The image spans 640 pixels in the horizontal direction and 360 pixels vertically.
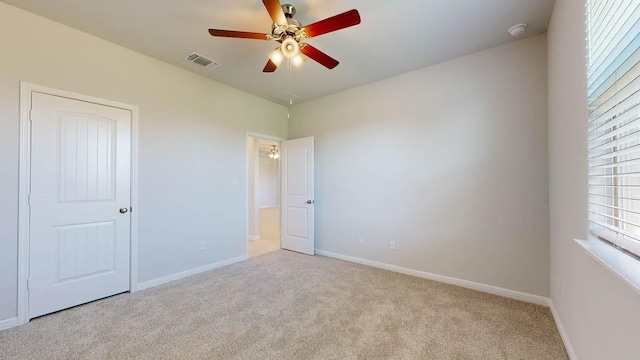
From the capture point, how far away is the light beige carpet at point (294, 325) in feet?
6.07

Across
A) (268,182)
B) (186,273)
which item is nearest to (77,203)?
(186,273)

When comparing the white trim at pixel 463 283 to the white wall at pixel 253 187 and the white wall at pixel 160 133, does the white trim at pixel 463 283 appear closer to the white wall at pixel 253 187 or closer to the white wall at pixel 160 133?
the white wall at pixel 160 133

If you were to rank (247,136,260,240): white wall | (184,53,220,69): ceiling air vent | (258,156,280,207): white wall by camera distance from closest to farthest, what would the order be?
(184,53,220,69): ceiling air vent
(247,136,260,240): white wall
(258,156,280,207): white wall

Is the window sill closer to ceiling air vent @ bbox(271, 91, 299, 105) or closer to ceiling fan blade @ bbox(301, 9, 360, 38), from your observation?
ceiling fan blade @ bbox(301, 9, 360, 38)

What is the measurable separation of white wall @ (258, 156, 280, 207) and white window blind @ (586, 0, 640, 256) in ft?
34.7

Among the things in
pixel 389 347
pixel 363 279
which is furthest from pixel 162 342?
pixel 363 279

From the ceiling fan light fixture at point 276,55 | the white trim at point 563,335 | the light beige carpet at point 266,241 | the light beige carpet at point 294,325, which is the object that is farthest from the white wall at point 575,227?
the light beige carpet at point 266,241

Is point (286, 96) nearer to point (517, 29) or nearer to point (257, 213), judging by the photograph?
point (257, 213)

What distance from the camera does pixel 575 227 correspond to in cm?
173

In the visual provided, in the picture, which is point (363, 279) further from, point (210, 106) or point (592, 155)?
point (210, 106)

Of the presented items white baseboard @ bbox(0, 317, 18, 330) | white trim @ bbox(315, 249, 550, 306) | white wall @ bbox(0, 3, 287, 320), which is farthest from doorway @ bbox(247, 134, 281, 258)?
white baseboard @ bbox(0, 317, 18, 330)

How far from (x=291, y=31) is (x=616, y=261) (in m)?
2.37

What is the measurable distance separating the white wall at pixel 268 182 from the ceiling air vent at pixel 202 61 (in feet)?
26.6

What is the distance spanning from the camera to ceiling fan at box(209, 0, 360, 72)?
1.77m
